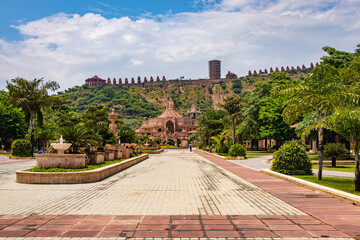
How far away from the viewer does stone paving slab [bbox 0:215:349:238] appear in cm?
544

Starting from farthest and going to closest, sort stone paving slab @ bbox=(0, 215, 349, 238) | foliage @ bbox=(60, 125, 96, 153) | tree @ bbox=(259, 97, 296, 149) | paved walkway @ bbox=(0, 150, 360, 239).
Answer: tree @ bbox=(259, 97, 296, 149), foliage @ bbox=(60, 125, 96, 153), paved walkway @ bbox=(0, 150, 360, 239), stone paving slab @ bbox=(0, 215, 349, 238)

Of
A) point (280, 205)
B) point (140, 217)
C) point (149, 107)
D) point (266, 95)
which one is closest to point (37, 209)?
point (140, 217)

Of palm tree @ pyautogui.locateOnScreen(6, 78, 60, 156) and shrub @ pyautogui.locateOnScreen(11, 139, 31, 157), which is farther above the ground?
palm tree @ pyautogui.locateOnScreen(6, 78, 60, 156)

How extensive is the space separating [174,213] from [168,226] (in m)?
1.07

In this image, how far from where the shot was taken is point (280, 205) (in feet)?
25.6

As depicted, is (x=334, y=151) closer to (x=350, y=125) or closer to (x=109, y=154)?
(x=350, y=125)

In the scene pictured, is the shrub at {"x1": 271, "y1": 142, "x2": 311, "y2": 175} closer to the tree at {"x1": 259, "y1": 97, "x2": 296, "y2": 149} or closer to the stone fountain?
the stone fountain

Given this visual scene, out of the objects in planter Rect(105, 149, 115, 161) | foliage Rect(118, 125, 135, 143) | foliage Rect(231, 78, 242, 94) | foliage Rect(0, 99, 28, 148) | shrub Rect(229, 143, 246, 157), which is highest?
foliage Rect(231, 78, 242, 94)

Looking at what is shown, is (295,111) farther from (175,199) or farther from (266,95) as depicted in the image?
(266,95)

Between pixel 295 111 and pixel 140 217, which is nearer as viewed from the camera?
pixel 140 217

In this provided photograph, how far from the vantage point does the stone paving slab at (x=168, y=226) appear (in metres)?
5.44

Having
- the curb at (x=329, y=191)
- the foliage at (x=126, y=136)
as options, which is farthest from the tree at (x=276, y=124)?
the curb at (x=329, y=191)

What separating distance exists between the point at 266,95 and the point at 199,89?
515 ft

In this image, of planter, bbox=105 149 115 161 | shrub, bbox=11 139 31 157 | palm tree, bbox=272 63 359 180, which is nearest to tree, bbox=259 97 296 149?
planter, bbox=105 149 115 161
